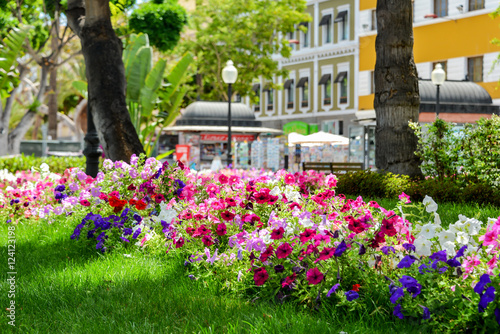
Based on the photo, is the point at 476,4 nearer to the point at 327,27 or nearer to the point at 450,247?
the point at 327,27

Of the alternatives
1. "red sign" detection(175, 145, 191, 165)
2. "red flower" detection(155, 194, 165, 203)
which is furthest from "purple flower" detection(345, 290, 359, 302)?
"red sign" detection(175, 145, 191, 165)

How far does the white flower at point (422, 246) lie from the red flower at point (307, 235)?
0.69 m

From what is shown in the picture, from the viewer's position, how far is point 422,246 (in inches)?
159

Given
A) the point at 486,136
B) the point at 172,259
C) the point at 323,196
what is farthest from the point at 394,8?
the point at 172,259

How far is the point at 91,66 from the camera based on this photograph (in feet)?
30.8

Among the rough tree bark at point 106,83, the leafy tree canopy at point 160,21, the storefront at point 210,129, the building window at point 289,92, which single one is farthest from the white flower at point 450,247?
the building window at point 289,92

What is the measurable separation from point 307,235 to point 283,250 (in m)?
0.20

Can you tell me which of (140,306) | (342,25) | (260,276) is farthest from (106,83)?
(342,25)

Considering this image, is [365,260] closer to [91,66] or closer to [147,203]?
[147,203]

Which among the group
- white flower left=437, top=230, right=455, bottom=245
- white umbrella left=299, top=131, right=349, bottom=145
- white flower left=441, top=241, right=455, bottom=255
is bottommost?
white flower left=441, top=241, right=455, bottom=255

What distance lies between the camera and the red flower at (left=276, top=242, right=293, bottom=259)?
4.27m

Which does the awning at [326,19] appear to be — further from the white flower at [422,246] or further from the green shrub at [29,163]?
the white flower at [422,246]

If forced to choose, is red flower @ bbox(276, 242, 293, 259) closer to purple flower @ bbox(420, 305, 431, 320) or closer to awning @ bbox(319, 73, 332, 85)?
purple flower @ bbox(420, 305, 431, 320)

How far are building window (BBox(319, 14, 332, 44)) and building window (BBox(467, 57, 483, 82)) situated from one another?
37.5 feet
